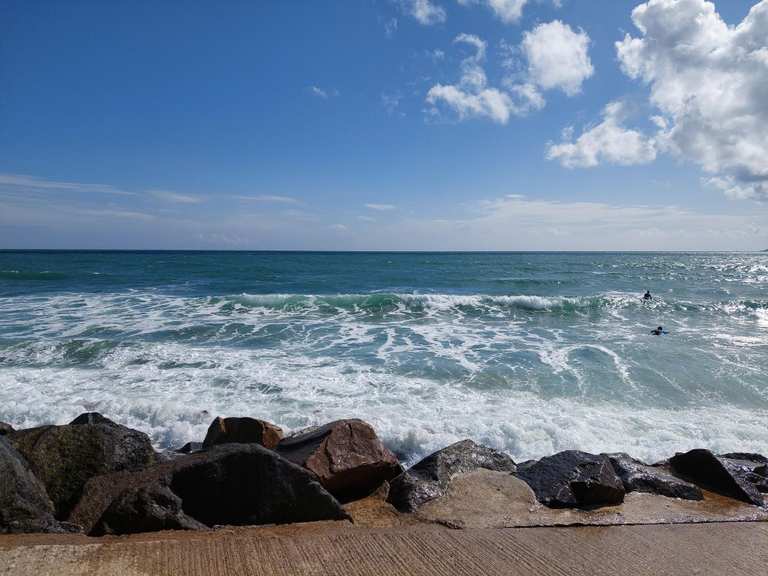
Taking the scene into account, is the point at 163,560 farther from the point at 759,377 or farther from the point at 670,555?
the point at 759,377

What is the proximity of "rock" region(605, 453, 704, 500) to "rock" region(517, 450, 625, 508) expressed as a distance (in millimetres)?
333

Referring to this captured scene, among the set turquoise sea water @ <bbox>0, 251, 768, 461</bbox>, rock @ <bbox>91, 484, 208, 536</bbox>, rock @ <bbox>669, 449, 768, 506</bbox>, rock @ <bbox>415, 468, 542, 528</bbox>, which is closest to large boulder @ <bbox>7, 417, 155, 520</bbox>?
rock @ <bbox>91, 484, 208, 536</bbox>

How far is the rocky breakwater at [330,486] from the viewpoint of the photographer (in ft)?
11.2

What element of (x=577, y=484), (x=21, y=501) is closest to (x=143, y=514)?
(x=21, y=501)

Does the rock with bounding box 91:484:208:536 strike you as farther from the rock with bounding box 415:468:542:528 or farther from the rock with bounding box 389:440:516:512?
the rock with bounding box 415:468:542:528

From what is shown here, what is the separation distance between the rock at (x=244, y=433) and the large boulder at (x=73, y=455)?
107 centimetres

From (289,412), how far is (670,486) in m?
5.04

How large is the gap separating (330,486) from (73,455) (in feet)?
7.37

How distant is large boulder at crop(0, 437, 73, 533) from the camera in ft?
10.4

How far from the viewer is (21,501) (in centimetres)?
328

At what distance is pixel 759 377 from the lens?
949 centimetres

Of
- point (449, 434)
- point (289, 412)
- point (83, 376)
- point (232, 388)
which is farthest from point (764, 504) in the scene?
point (83, 376)

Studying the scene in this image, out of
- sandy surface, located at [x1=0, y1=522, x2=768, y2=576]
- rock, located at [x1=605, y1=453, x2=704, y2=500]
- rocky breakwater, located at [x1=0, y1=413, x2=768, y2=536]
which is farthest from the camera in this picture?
rock, located at [x1=605, y1=453, x2=704, y2=500]

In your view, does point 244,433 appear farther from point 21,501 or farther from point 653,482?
point 653,482
